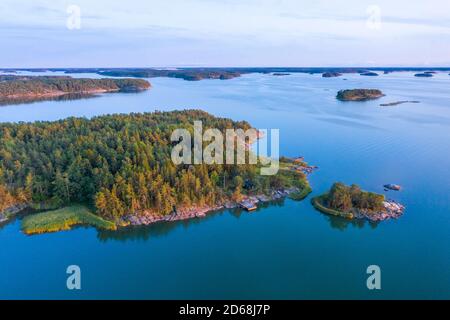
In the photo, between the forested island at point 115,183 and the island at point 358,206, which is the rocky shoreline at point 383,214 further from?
the forested island at point 115,183

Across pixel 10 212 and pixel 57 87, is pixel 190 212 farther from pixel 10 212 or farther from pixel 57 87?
pixel 57 87

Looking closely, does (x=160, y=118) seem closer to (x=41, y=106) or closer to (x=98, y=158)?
(x=98, y=158)

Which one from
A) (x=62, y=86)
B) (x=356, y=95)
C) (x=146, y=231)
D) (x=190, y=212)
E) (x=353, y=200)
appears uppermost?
(x=62, y=86)

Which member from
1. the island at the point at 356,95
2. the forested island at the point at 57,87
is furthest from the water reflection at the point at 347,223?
the forested island at the point at 57,87

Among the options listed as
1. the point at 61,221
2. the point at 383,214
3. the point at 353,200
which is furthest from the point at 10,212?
the point at 383,214

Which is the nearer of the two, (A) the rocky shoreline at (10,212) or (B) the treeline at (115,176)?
(A) the rocky shoreline at (10,212)
